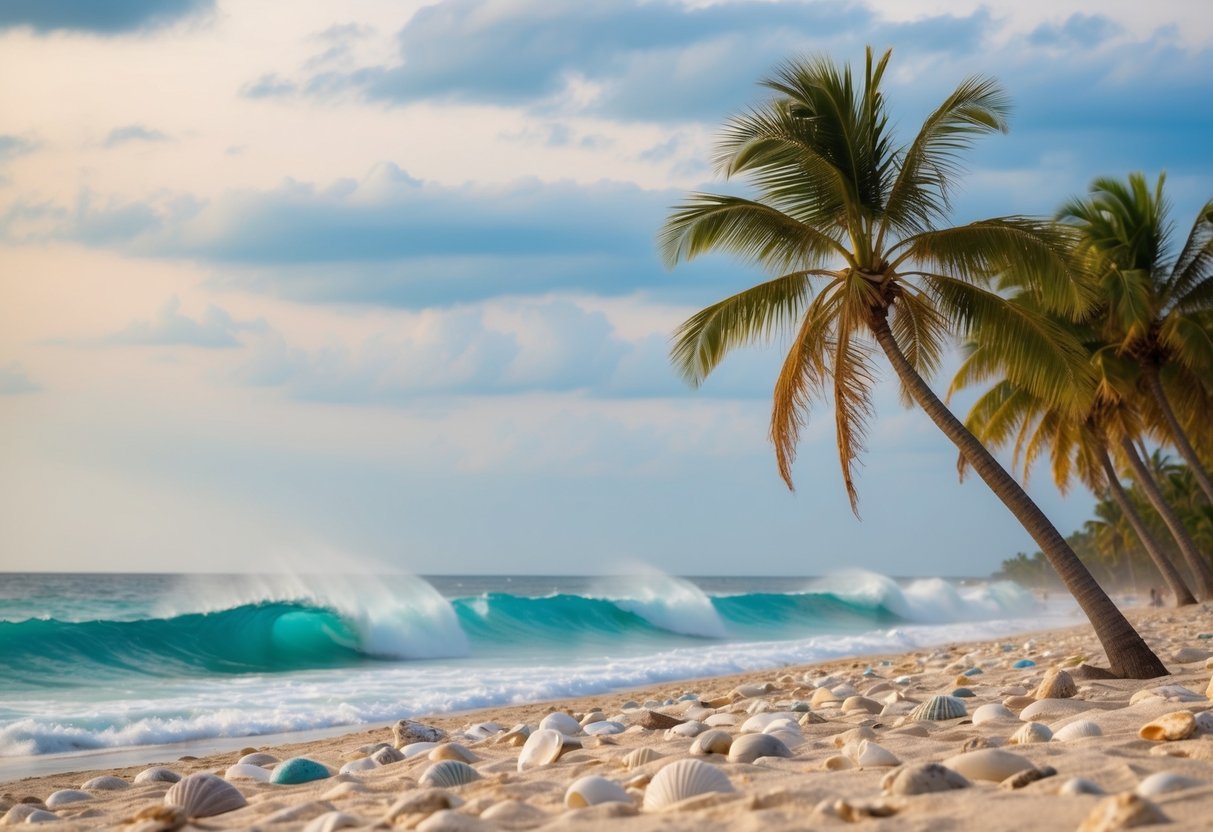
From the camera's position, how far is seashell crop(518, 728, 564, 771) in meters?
5.18

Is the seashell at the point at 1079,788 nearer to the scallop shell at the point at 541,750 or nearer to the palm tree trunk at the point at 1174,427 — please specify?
the scallop shell at the point at 541,750

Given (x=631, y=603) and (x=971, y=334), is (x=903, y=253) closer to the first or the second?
(x=971, y=334)

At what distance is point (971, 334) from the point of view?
984cm

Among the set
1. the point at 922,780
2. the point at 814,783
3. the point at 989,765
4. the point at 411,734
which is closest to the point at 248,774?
the point at 411,734

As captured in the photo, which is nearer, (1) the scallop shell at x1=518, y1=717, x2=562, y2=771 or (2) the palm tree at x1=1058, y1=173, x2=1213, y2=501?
(1) the scallop shell at x1=518, y1=717, x2=562, y2=771

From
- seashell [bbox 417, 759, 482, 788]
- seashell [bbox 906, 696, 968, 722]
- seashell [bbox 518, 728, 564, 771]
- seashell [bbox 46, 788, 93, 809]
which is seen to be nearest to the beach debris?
seashell [bbox 518, 728, 564, 771]

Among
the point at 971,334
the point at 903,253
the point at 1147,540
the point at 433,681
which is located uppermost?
the point at 903,253

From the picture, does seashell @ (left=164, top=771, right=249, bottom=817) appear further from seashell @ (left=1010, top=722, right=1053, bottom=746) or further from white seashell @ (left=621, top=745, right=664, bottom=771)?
seashell @ (left=1010, top=722, right=1053, bottom=746)

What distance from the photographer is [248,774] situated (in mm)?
5438

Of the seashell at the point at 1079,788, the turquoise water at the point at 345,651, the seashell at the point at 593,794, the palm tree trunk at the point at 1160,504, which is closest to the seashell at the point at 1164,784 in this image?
the seashell at the point at 1079,788

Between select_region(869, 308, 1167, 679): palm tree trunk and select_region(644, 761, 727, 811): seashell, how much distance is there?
16.4 ft

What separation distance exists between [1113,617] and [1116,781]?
5.06m

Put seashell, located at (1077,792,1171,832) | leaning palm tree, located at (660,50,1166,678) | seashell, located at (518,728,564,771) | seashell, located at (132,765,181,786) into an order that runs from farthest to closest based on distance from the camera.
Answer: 1. leaning palm tree, located at (660,50,1166,678)
2. seashell, located at (132,765,181,786)
3. seashell, located at (518,728,564,771)
4. seashell, located at (1077,792,1171,832)

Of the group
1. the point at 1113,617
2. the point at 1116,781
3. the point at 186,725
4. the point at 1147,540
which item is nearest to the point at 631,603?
the point at 1147,540
